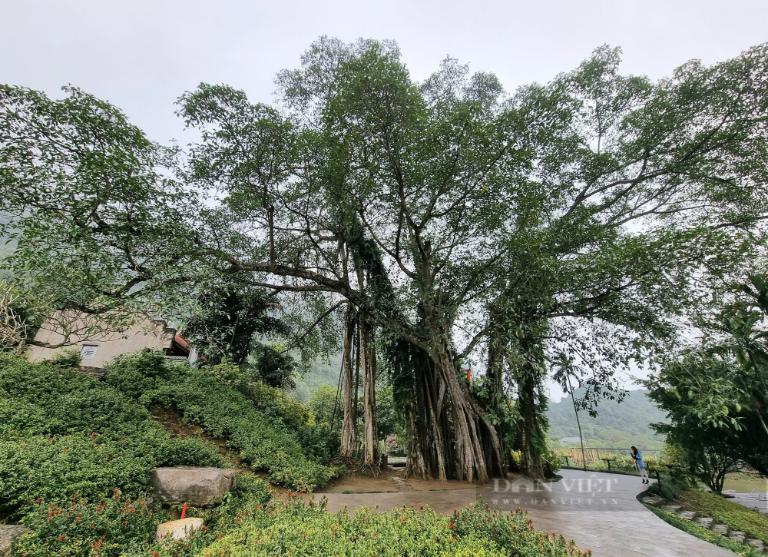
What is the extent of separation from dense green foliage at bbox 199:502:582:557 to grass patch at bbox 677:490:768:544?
5274mm

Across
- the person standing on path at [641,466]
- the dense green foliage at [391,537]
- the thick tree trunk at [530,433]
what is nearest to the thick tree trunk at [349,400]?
the thick tree trunk at [530,433]

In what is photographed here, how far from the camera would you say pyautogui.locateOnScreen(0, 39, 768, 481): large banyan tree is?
5242mm

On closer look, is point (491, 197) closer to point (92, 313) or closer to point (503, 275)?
point (503, 275)

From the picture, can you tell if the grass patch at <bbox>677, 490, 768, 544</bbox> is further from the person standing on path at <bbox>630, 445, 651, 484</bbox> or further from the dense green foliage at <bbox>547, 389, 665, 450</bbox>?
the dense green foliage at <bbox>547, 389, 665, 450</bbox>

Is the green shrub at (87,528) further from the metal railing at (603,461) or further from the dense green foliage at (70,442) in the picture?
the metal railing at (603,461)

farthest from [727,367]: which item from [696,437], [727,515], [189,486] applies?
[189,486]

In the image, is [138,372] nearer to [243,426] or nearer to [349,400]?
[243,426]

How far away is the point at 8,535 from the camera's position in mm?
2996

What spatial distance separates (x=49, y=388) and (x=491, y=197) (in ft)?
28.1

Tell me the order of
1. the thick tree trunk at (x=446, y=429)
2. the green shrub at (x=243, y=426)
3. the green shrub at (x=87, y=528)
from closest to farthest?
the green shrub at (x=87, y=528) < the green shrub at (x=243, y=426) < the thick tree trunk at (x=446, y=429)

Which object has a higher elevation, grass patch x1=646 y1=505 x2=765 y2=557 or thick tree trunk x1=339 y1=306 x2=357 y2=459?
thick tree trunk x1=339 y1=306 x2=357 y2=459

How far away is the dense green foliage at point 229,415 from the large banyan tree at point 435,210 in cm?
180

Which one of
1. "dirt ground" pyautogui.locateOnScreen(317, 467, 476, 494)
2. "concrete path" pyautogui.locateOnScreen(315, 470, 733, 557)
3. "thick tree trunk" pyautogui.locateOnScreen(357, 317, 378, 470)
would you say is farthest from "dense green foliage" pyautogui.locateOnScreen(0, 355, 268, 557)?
"thick tree trunk" pyautogui.locateOnScreen(357, 317, 378, 470)

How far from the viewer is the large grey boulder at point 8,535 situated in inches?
114
